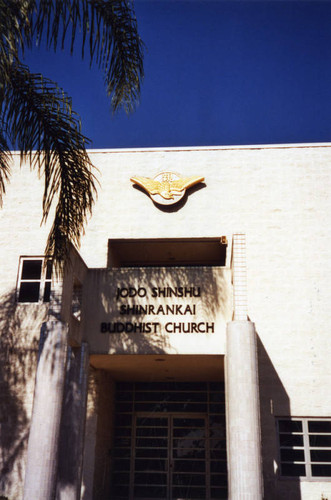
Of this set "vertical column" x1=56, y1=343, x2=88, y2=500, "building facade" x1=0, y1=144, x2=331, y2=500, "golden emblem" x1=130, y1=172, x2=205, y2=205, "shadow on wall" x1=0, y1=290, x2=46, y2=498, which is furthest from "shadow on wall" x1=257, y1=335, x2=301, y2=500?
"shadow on wall" x1=0, y1=290, x2=46, y2=498

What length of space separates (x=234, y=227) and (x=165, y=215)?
2.21 metres

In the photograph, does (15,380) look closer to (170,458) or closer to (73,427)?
(73,427)

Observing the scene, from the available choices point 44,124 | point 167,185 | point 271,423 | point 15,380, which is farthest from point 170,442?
point 44,124

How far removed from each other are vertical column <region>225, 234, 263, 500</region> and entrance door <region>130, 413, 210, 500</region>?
555 centimetres

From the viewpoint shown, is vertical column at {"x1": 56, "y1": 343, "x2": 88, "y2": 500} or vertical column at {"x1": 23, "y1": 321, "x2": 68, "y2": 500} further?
vertical column at {"x1": 56, "y1": 343, "x2": 88, "y2": 500}

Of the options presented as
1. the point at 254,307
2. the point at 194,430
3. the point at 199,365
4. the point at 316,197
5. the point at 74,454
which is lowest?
the point at 74,454

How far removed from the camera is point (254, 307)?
16.4m

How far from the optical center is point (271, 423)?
15289mm

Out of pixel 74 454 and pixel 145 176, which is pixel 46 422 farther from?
pixel 145 176

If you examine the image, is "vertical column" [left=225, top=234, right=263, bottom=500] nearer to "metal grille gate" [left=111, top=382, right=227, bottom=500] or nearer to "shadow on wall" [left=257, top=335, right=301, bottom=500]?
"shadow on wall" [left=257, top=335, right=301, bottom=500]

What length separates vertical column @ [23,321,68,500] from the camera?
11500mm

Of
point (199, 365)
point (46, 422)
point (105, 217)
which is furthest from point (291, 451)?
point (105, 217)

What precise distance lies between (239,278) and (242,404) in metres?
3.04

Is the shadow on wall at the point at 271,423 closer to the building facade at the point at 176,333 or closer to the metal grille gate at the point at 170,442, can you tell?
the building facade at the point at 176,333
